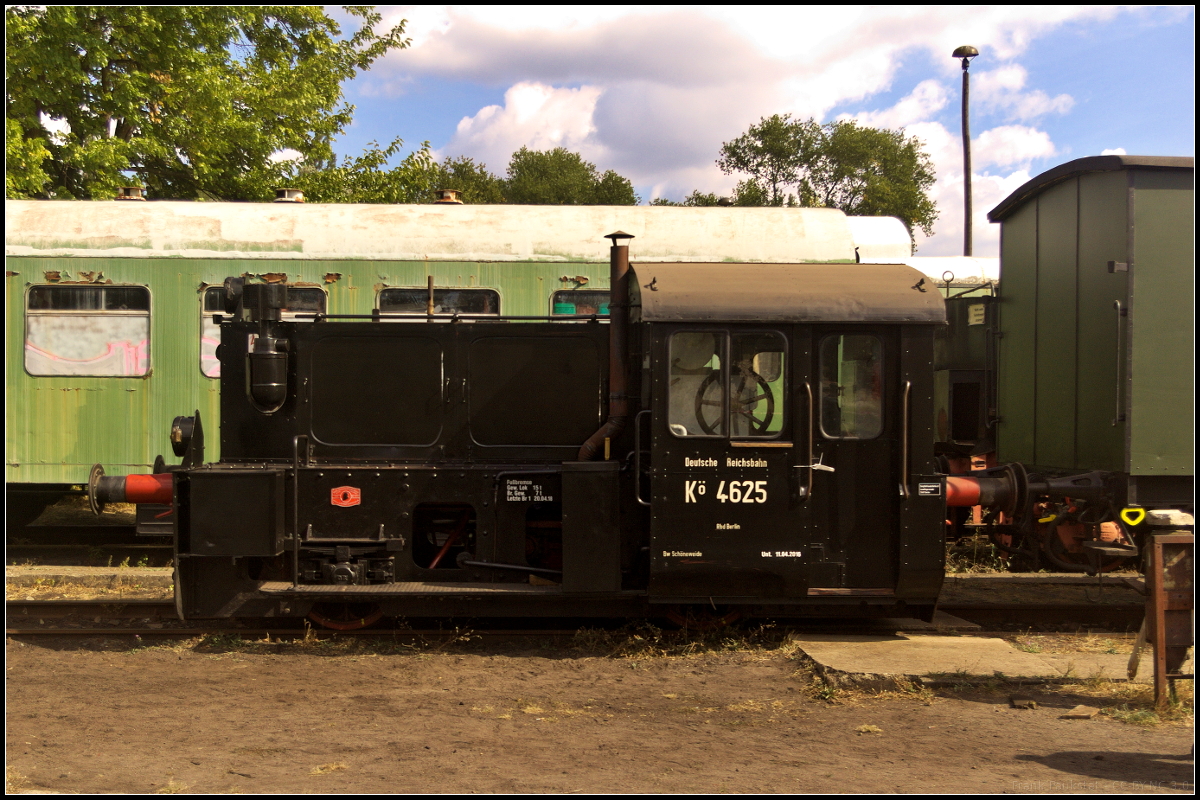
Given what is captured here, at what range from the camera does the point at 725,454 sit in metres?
6.83

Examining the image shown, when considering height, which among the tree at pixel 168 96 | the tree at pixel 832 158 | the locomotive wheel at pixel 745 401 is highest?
the tree at pixel 832 158

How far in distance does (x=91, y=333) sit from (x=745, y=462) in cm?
733

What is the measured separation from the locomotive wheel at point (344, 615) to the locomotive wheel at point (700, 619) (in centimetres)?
225

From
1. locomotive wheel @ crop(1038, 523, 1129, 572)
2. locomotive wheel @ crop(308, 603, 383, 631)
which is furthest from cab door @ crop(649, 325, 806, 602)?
locomotive wheel @ crop(1038, 523, 1129, 572)

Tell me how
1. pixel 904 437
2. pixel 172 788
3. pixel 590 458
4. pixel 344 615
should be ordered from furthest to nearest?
pixel 344 615 < pixel 590 458 < pixel 904 437 < pixel 172 788

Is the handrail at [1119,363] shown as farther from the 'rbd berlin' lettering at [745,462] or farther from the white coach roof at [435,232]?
the 'rbd berlin' lettering at [745,462]

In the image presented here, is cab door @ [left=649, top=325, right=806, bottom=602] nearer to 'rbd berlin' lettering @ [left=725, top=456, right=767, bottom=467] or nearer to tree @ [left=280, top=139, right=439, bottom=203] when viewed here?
'rbd berlin' lettering @ [left=725, top=456, right=767, bottom=467]

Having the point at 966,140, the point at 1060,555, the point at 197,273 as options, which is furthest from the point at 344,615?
the point at 966,140

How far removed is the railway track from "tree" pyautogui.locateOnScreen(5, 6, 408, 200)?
772cm

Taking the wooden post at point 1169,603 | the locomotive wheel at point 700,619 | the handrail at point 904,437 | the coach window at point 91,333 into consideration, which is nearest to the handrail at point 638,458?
the locomotive wheel at point 700,619

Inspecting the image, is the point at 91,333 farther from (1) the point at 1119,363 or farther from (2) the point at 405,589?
(1) the point at 1119,363

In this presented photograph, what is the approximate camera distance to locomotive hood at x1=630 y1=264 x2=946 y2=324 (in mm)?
6805

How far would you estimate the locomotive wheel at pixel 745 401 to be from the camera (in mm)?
6844

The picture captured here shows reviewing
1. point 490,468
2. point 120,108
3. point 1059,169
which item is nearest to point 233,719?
point 490,468
